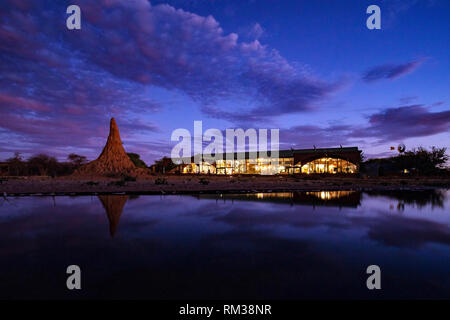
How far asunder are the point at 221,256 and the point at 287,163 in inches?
2146

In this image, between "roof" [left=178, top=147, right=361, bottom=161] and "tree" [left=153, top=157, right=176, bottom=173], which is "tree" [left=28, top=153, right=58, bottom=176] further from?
"roof" [left=178, top=147, right=361, bottom=161]

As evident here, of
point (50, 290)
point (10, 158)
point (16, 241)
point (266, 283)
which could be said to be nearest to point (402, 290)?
point (266, 283)

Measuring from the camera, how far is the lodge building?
51.0 meters

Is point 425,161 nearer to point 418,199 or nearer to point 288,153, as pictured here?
point 288,153

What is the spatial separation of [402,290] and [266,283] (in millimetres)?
2299

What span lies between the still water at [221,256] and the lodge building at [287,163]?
45595 mm

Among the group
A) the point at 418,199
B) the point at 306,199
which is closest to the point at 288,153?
the point at 418,199

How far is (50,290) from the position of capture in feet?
12.3

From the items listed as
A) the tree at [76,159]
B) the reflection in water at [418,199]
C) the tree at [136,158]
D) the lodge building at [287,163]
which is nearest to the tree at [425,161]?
the lodge building at [287,163]

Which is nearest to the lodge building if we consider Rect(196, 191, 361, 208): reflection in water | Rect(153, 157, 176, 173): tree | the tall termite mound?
Rect(153, 157, 176, 173): tree

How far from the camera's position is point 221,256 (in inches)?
208

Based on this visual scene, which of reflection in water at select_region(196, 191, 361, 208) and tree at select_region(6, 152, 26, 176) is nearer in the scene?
reflection in water at select_region(196, 191, 361, 208)

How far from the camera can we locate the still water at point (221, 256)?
3.79m

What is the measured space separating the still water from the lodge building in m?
45.6
